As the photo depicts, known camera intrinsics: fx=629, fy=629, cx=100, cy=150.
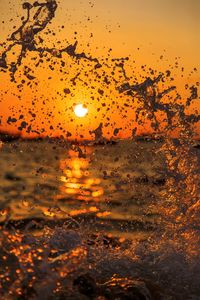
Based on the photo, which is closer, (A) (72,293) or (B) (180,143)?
(A) (72,293)

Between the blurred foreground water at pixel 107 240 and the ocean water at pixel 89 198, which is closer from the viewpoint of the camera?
the blurred foreground water at pixel 107 240

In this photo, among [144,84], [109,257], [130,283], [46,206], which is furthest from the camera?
[46,206]

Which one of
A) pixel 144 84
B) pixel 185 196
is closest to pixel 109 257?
pixel 185 196

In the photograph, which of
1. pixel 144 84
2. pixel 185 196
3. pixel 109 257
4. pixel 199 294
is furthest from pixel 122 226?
pixel 199 294

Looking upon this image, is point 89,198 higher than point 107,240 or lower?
higher

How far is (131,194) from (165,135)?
24.4ft

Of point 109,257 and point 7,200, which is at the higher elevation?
Result: point 7,200

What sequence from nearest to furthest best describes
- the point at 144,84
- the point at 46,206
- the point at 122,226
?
1. the point at 144,84
2. the point at 122,226
3. the point at 46,206

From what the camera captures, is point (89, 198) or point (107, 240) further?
point (89, 198)

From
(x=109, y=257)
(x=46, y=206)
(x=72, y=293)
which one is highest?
(x=46, y=206)

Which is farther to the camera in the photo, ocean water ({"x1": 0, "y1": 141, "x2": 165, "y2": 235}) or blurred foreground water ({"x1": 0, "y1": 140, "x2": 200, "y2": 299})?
ocean water ({"x1": 0, "y1": 141, "x2": 165, "y2": 235})

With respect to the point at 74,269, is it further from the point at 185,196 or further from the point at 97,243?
the point at 185,196

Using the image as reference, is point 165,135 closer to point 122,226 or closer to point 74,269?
point 122,226

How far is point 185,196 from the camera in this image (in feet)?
39.3
